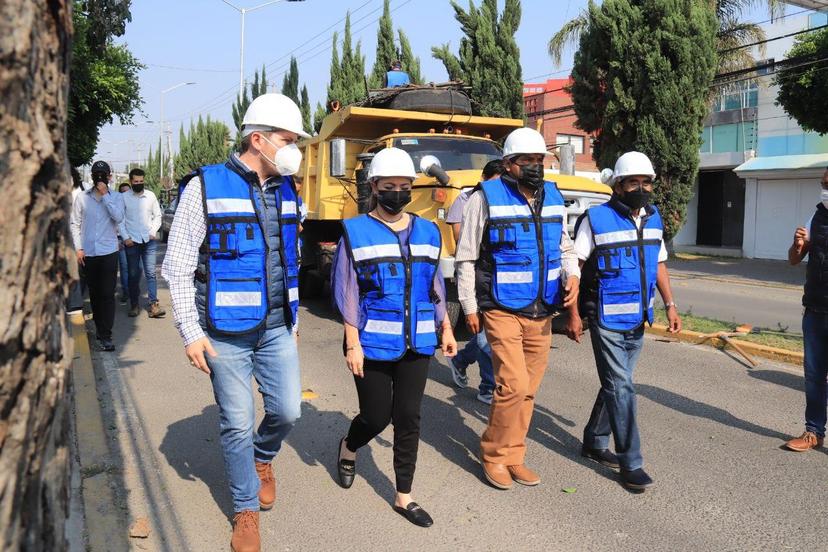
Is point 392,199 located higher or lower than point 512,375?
higher

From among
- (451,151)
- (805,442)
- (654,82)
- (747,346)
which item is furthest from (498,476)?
(654,82)

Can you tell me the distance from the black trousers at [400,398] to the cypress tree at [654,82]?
15185mm

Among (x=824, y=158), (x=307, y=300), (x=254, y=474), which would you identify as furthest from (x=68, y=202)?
(x=824, y=158)

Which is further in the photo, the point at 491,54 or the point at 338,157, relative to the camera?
the point at 491,54

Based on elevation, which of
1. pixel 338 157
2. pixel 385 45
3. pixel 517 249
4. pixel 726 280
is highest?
pixel 385 45

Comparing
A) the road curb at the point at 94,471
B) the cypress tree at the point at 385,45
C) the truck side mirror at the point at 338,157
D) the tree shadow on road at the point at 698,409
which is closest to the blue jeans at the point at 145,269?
the truck side mirror at the point at 338,157

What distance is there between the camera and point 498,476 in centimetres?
430

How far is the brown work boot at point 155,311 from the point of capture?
10172 mm

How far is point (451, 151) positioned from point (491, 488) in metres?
5.90

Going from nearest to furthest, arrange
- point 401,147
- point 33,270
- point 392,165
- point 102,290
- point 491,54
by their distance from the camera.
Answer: point 33,270 < point 392,165 < point 102,290 < point 401,147 < point 491,54

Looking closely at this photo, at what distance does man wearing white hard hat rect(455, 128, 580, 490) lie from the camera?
14.0 ft

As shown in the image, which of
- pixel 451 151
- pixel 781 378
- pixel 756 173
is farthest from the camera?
A: pixel 756 173

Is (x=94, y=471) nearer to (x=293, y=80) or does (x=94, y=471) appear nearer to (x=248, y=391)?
(x=248, y=391)

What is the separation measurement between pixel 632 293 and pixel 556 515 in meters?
1.31
